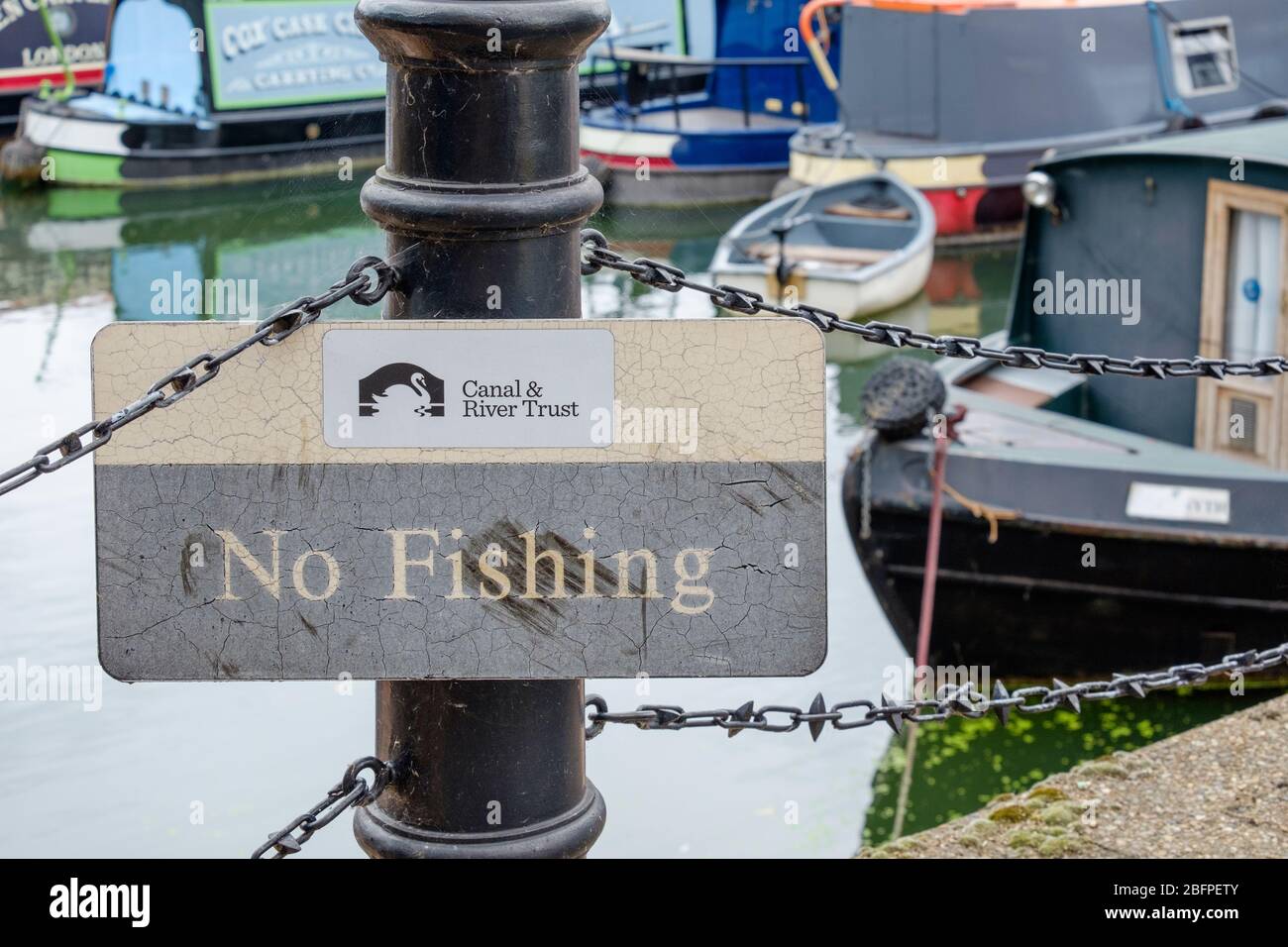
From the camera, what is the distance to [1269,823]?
12.7 ft

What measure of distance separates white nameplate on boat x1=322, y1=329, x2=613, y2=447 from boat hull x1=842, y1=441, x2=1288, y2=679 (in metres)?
5.73

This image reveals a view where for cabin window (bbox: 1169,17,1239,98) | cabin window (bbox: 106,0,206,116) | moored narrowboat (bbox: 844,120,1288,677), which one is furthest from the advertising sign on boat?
moored narrowboat (bbox: 844,120,1288,677)

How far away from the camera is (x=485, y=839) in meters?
2.13

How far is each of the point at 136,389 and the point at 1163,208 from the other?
6676mm

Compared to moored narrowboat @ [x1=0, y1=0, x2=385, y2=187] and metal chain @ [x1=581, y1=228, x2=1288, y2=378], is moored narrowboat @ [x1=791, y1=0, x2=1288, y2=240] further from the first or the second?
metal chain @ [x1=581, y1=228, x2=1288, y2=378]

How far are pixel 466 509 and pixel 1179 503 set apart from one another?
591 centimetres

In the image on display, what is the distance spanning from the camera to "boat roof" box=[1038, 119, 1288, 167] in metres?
7.45

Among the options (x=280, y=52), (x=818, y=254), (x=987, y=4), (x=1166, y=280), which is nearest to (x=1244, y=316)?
(x=1166, y=280)

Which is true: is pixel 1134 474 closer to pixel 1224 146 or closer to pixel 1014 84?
pixel 1224 146

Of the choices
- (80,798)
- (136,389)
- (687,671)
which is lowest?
(80,798)

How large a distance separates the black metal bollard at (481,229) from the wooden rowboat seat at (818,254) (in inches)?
514

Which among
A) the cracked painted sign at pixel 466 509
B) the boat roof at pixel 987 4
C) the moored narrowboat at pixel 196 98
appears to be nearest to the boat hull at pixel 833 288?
the boat roof at pixel 987 4
